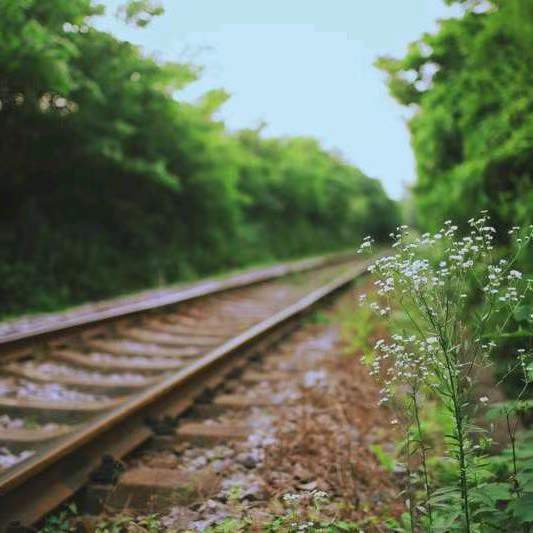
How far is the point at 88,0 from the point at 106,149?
2.46 metres

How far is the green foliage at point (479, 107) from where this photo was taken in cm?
425

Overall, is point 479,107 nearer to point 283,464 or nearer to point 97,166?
point 283,464

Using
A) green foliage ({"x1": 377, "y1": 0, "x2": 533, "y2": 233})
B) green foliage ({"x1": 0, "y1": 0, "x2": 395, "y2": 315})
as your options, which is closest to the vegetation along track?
green foliage ({"x1": 0, "y1": 0, "x2": 395, "y2": 315})

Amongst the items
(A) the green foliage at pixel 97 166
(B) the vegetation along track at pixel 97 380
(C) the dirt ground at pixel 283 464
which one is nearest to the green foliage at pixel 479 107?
(C) the dirt ground at pixel 283 464

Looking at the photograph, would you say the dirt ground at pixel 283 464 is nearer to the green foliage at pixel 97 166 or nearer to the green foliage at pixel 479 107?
the green foliage at pixel 479 107

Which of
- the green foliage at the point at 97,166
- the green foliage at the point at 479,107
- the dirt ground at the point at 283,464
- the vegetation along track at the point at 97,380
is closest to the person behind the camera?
the dirt ground at the point at 283,464

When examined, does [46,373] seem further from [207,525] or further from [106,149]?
[106,149]

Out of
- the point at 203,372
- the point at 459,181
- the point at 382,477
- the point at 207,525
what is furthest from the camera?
the point at 459,181

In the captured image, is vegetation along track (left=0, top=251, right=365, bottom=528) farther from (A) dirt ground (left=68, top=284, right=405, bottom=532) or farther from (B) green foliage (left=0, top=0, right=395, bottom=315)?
(B) green foliage (left=0, top=0, right=395, bottom=315)

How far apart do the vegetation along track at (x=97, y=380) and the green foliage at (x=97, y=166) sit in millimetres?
2283

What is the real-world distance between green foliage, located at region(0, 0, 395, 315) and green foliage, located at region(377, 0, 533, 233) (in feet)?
16.0

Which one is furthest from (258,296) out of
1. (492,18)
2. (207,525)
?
(207,525)

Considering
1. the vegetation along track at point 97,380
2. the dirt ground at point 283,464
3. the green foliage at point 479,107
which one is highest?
the green foliage at point 479,107

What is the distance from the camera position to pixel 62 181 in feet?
34.6
